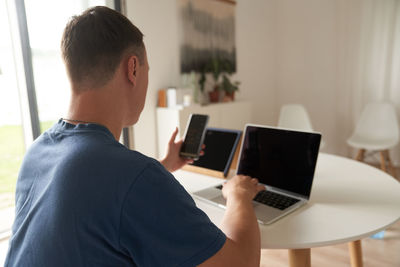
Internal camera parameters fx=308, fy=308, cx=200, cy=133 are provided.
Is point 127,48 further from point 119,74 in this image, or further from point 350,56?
point 350,56

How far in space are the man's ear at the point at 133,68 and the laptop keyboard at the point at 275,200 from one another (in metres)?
0.68

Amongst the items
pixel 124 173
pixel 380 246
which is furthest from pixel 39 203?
pixel 380 246

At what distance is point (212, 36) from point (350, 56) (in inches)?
73.3

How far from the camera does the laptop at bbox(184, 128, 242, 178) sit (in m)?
1.49

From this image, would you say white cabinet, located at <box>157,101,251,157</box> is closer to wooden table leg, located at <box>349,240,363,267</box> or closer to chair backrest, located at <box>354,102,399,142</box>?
chair backrest, located at <box>354,102,399,142</box>

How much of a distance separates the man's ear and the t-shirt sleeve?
0.80 feet

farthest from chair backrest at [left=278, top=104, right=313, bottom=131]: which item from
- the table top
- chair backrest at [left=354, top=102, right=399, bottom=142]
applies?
the table top

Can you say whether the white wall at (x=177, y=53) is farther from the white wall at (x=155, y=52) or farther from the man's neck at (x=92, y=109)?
the man's neck at (x=92, y=109)

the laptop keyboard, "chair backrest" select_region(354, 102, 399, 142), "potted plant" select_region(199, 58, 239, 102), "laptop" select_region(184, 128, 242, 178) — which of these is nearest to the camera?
the laptop keyboard

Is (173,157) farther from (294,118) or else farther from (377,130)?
(377,130)

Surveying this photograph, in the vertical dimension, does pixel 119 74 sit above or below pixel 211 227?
above

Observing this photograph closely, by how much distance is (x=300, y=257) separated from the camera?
3.32ft

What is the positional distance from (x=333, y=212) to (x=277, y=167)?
0.26m

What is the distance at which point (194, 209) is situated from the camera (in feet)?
2.06
